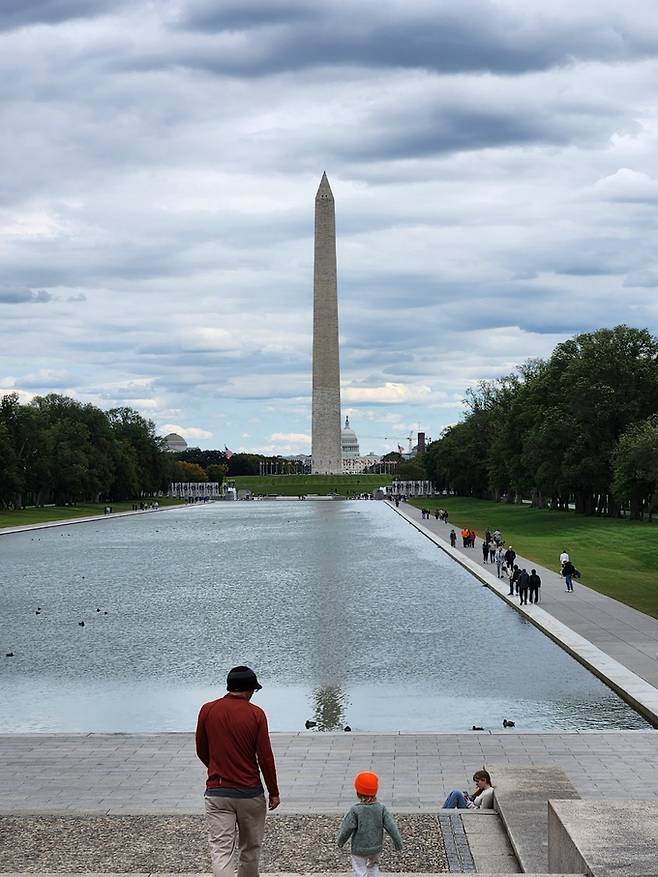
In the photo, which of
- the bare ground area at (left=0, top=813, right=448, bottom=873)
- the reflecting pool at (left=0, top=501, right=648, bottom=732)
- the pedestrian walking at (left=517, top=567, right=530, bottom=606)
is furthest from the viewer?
the pedestrian walking at (left=517, top=567, right=530, bottom=606)

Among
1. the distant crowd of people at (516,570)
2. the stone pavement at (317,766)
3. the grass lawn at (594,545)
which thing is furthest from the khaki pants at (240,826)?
the distant crowd of people at (516,570)

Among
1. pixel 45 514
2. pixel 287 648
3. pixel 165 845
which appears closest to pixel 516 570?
pixel 287 648

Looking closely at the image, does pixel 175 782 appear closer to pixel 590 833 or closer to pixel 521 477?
pixel 590 833

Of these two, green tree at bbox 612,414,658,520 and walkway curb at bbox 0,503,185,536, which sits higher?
green tree at bbox 612,414,658,520

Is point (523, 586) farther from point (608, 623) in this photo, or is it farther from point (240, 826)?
point (240, 826)

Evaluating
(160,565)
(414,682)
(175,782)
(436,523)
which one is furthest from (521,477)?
(175,782)

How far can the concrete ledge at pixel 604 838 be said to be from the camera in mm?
6781

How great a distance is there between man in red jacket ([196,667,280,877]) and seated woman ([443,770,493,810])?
12.0 feet

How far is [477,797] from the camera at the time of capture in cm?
1064

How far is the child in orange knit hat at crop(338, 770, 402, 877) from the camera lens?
730 centimetres

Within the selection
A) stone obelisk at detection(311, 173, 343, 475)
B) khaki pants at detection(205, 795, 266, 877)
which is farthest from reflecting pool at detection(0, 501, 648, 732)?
stone obelisk at detection(311, 173, 343, 475)

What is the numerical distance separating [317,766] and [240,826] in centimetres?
563

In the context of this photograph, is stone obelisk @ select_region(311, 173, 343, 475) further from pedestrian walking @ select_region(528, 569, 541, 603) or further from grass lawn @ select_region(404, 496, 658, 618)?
pedestrian walking @ select_region(528, 569, 541, 603)

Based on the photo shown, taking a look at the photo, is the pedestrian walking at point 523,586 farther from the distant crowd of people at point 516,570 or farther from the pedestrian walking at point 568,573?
the pedestrian walking at point 568,573
